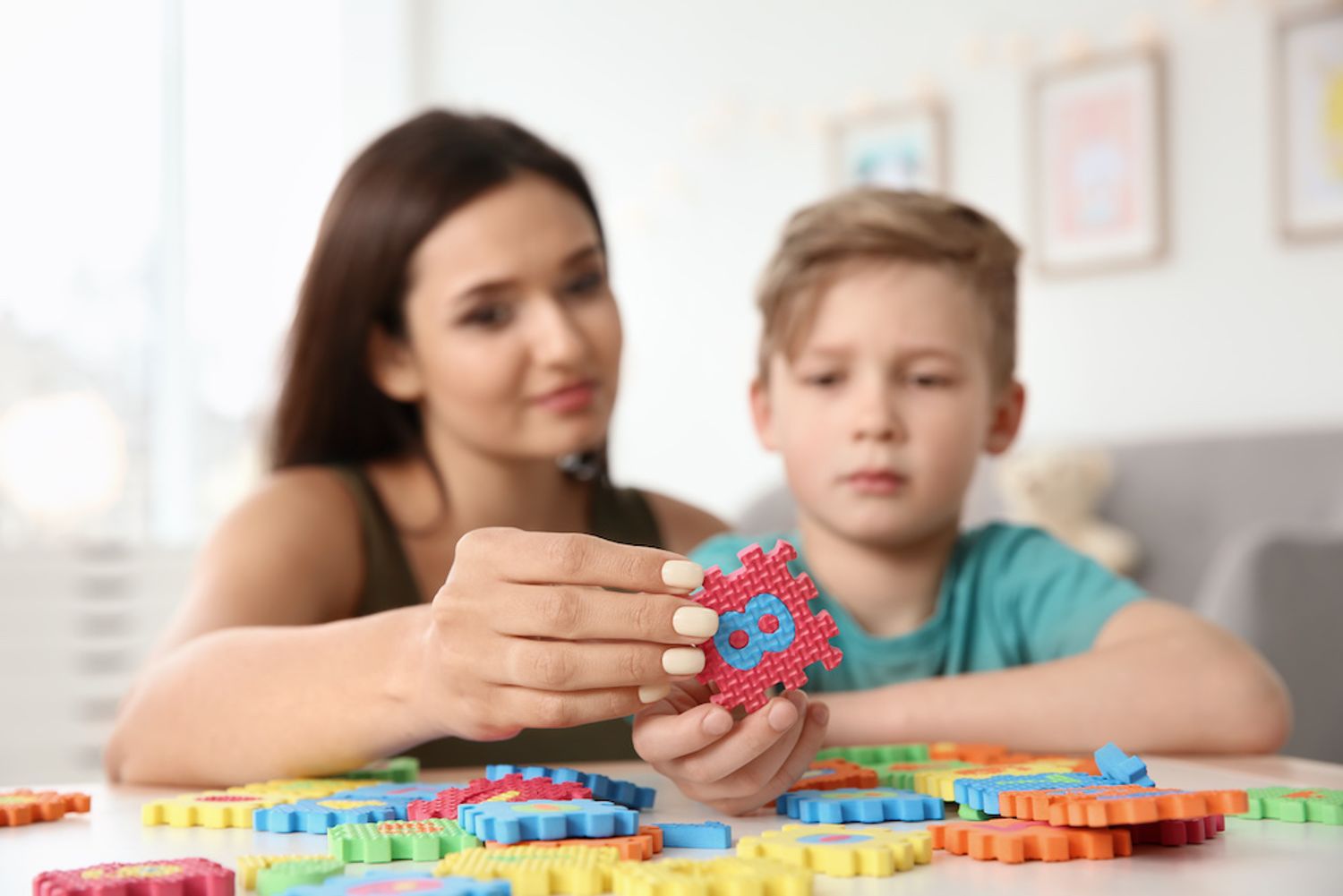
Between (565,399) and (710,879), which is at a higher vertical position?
(565,399)

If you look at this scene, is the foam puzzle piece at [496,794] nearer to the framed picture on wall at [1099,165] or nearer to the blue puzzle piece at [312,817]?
→ the blue puzzle piece at [312,817]

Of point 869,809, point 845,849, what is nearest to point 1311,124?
point 869,809

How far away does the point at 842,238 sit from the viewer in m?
1.37

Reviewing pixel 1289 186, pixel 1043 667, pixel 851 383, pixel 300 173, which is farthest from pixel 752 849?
pixel 300 173

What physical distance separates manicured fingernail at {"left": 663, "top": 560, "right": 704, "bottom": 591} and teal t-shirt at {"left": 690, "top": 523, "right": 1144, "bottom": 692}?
583mm

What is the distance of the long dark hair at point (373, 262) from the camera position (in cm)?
152

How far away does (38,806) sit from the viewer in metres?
0.78

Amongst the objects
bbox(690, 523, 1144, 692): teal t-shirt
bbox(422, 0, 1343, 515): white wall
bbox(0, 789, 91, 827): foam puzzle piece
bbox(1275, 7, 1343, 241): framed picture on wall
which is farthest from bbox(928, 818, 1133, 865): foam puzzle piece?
bbox(1275, 7, 1343, 241): framed picture on wall

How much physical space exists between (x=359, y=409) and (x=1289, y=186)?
8.31 ft

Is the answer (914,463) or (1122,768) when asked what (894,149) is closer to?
(914,463)

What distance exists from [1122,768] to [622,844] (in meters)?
0.27

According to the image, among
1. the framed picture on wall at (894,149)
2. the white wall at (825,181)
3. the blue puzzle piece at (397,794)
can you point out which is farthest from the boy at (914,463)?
the framed picture on wall at (894,149)

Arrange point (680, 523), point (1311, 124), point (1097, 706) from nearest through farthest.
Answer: point (1097, 706) < point (680, 523) < point (1311, 124)

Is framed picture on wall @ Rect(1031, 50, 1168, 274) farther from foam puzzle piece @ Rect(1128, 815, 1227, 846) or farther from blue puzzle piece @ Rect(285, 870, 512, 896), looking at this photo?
blue puzzle piece @ Rect(285, 870, 512, 896)
